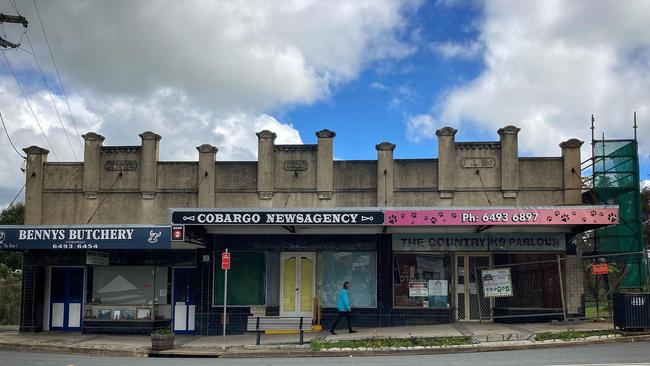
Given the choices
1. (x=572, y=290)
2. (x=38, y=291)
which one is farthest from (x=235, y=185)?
(x=572, y=290)

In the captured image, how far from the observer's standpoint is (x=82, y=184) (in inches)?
973

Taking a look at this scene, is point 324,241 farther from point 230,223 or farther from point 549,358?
point 549,358

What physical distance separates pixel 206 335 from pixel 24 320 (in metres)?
6.54

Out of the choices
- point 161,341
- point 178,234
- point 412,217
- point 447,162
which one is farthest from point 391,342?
point 447,162

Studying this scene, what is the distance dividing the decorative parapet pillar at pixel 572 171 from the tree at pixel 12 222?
124 feet

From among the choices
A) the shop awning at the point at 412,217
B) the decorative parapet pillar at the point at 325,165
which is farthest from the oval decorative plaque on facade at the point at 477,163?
the decorative parapet pillar at the point at 325,165

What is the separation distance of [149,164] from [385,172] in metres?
8.59

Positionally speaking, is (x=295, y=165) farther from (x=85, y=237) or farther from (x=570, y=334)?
(x=570, y=334)

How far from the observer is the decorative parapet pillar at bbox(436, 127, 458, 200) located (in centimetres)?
2319

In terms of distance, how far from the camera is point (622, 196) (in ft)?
75.0

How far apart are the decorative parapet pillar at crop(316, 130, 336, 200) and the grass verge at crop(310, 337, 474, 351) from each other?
6.73 meters

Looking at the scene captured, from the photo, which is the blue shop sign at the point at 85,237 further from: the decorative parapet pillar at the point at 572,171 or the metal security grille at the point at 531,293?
the decorative parapet pillar at the point at 572,171

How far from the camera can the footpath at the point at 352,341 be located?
16.8m

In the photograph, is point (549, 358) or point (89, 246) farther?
point (89, 246)
